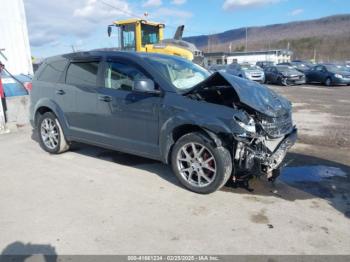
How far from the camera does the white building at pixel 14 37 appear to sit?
1091 cm

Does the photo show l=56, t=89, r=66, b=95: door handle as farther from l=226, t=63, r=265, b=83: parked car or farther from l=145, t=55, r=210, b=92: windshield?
l=226, t=63, r=265, b=83: parked car

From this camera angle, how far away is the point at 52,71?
636cm

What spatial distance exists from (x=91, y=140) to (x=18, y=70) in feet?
23.8

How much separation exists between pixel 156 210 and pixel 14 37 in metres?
A: 9.53

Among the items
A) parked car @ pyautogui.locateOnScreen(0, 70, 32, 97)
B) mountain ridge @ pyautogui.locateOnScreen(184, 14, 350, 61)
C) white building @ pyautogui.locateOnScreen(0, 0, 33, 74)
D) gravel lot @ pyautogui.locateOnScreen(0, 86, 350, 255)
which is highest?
mountain ridge @ pyautogui.locateOnScreen(184, 14, 350, 61)

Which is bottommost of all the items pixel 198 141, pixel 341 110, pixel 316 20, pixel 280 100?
pixel 341 110

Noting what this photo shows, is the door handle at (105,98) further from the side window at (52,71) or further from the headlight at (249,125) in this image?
the headlight at (249,125)

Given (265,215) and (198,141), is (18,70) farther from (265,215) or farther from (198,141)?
(265,215)

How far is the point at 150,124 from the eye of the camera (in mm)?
4883

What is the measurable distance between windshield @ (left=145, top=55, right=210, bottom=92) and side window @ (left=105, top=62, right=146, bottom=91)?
29 centimetres

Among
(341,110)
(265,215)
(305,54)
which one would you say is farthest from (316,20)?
(265,215)

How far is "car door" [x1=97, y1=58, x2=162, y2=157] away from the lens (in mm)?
4883

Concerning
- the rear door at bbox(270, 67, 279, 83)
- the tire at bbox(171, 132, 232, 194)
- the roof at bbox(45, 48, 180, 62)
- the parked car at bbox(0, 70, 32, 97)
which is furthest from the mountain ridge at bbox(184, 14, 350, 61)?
the tire at bbox(171, 132, 232, 194)

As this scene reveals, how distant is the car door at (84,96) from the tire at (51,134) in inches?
16.0
